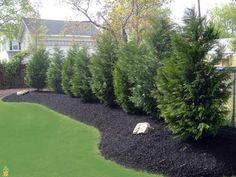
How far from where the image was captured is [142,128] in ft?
25.4

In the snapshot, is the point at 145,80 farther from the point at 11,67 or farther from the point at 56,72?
the point at 11,67

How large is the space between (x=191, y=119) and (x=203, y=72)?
2.82ft

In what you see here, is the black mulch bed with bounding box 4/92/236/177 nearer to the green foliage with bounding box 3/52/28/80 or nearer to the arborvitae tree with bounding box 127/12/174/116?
the arborvitae tree with bounding box 127/12/174/116

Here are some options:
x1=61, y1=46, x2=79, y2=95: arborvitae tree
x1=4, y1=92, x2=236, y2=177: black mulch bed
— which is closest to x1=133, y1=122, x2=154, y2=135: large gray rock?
x1=4, y1=92, x2=236, y2=177: black mulch bed

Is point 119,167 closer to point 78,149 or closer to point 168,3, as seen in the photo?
point 78,149

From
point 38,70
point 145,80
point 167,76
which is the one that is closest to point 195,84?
point 167,76

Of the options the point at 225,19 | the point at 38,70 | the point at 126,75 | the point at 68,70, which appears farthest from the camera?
the point at 225,19

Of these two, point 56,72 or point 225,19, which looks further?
point 225,19

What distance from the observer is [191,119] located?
6.48m

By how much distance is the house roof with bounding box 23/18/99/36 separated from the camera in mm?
21211

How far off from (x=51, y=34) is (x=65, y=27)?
53.2 feet

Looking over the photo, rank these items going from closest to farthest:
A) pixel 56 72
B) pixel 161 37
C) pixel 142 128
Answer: pixel 142 128 → pixel 161 37 → pixel 56 72

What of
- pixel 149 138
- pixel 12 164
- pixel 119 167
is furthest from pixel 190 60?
pixel 12 164

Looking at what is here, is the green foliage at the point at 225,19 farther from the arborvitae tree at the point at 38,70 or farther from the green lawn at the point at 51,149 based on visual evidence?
the green lawn at the point at 51,149
